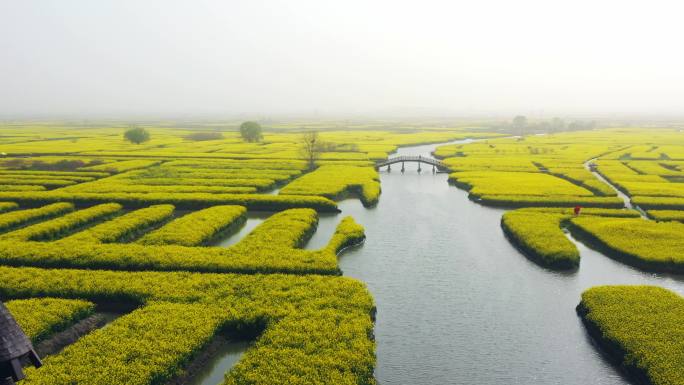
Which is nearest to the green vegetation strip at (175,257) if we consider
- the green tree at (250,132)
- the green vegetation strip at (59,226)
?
the green vegetation strip at (59,226)

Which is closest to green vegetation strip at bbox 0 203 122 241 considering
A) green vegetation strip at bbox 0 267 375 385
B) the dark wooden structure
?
green vegetation strip at bbox 0 267 375 385

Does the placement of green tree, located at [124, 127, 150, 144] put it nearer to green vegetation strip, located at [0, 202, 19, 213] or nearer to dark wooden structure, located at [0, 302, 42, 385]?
green vegetation strip, located at [0, 202, 19, 213]

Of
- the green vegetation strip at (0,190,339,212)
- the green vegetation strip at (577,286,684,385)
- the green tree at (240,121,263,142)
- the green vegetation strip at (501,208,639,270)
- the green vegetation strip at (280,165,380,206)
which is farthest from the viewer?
the green tree at (240,121,263,142)

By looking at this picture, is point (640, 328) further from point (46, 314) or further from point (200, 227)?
point (200, 227)

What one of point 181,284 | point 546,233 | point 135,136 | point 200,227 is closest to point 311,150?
point 200,227

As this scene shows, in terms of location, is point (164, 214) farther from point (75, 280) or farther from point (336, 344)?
point (336, 344)

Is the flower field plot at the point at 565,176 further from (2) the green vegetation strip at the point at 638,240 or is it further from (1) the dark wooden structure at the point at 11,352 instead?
(1) the dark wooden structure at the point at 11,352

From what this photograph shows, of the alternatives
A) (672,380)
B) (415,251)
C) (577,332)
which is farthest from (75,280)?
(672,380)
